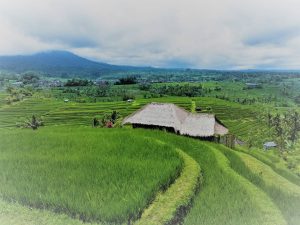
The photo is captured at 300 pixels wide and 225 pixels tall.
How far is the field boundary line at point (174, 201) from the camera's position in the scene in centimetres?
367

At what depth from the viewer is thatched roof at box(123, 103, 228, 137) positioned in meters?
5.59

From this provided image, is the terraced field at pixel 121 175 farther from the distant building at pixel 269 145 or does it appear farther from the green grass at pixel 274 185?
the distant building at pixel 269 145

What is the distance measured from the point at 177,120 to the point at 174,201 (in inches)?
83.6

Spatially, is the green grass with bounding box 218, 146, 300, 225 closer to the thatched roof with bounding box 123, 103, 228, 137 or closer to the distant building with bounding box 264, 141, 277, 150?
the thatched roof with bounding box 123, 103, 228, 137

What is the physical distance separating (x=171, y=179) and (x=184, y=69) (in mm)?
1439

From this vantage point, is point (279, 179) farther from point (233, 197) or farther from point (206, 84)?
point (206, 84)

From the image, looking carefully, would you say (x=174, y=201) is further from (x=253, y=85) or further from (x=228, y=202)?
(x=253, y=85)

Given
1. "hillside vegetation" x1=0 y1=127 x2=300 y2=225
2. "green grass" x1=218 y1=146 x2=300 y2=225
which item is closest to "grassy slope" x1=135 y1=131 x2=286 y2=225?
"hillside vegetation" x1=0 y1=127 x2=300 y2=225

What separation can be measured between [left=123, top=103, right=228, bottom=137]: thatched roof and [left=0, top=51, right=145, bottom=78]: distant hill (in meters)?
0.92

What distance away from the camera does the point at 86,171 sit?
4457 mm

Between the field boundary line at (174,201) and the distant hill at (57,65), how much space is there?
1574mm

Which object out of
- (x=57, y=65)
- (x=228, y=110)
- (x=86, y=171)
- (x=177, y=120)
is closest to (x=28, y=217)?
(x=86, y=171)

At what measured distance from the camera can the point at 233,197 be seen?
4148 mm

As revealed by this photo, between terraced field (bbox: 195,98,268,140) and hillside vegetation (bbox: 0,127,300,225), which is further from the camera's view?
terraced field (bbox: 195,98,268,140)
